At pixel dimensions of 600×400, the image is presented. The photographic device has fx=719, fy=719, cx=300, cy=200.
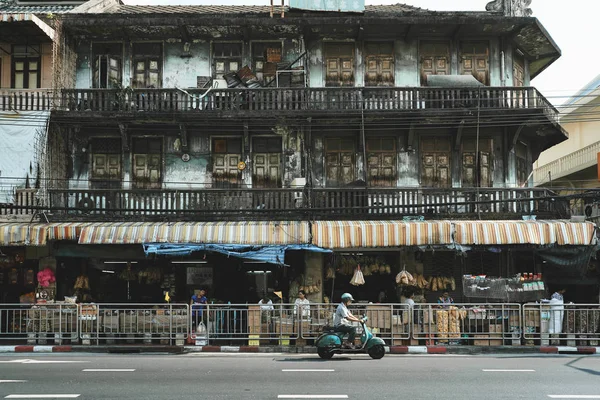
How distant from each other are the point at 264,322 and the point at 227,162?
22.8ft

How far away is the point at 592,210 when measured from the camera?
29297 mm

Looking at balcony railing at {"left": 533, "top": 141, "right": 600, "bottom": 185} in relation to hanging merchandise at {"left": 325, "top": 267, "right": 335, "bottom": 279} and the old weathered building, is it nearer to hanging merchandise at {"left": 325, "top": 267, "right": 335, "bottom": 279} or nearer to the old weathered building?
the old weathered building

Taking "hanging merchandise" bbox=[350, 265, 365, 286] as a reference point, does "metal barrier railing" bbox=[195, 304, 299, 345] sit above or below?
below

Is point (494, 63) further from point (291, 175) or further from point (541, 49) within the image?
point (291, 175)

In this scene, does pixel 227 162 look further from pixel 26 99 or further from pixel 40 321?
pixel 40 321

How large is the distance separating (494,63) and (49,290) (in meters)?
16.4

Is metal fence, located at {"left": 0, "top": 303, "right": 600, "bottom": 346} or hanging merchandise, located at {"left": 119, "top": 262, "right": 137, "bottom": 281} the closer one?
metal fence, located at {"left": 0, "top": 303, "right": 600, "bottom": 346}

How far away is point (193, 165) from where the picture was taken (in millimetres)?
24031

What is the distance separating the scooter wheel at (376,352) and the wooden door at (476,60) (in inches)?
465

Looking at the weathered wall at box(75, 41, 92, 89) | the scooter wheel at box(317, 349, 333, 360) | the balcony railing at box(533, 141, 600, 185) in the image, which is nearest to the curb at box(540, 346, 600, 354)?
the scooter wheel at box(317, 349, 333, 360)

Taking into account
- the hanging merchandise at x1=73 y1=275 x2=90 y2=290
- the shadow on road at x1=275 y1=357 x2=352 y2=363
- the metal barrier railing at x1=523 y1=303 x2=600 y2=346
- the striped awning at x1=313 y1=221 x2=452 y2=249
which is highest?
the striped awning at x1=313 y1=221 x2=452 y2=249

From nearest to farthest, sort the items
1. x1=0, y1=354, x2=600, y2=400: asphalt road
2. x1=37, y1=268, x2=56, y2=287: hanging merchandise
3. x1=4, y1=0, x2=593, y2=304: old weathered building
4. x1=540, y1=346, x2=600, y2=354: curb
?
x1=0, y1=354, x2=600, y2=400: asphalt road, x1=540, y1=346, x2=600, y2=354: curb, x1=37, y1=268, x2=56, y2=287: hanging merchandise, x1=4, y1=0, x2=593, y2=304: old weathered building

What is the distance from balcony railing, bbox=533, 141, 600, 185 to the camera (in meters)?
31.8

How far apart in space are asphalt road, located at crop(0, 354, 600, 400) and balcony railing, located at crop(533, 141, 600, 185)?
1753 centimetres
